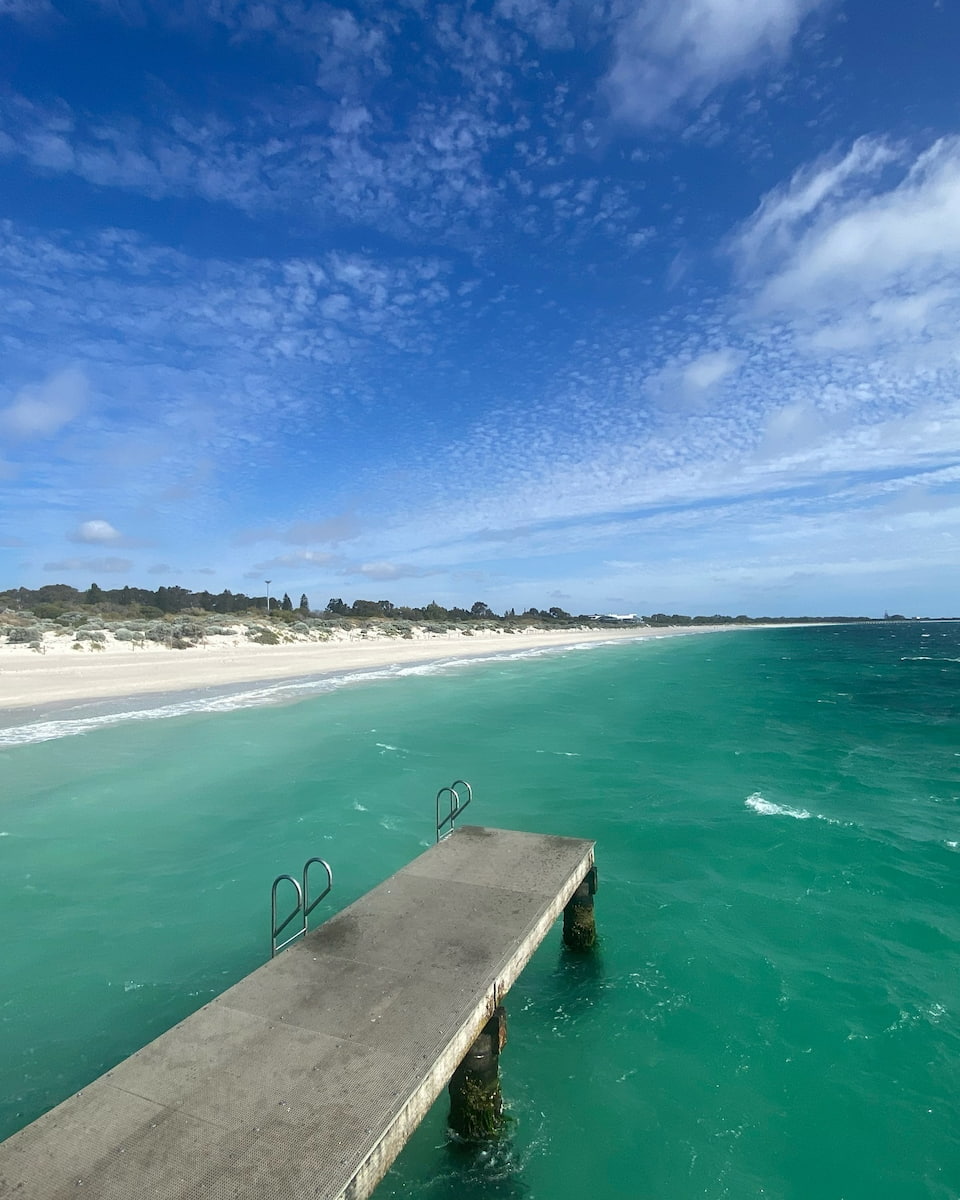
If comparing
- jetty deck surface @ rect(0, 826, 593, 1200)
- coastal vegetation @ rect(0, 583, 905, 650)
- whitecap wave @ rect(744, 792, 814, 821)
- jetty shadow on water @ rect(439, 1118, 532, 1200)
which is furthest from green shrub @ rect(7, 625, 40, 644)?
jetty shadow on water @ rect(439, 1118, 532, 1200)

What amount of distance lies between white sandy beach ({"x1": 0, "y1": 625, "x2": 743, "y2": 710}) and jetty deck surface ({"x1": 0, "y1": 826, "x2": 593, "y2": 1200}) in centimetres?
2736

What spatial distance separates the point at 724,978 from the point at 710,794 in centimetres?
872

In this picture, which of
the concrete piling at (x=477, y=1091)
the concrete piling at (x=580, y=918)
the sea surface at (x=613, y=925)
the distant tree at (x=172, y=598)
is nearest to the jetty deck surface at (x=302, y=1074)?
the concrete piling at (x=477, y=1091)

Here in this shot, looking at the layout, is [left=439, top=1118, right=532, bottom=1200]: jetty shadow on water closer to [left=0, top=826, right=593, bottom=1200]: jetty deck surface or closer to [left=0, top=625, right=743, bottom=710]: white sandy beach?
[left=0, top=826, right=593, bottom=1200]: jetty deck surface

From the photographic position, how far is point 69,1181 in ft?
13.4

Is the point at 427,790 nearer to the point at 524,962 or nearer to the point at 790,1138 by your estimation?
the point at 524,962

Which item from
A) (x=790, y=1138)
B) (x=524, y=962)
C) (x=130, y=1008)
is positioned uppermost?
(x=524, y=962)

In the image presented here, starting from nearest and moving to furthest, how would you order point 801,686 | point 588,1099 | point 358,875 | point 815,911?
point 588,1099 < point 815,911 < point 358,875 < point 801,686

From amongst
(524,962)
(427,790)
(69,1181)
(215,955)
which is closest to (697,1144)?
(524,962)

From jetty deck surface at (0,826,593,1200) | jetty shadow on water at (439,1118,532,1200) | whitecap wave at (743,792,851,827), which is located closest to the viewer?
jetty deck surface at (0,826,593,1200)

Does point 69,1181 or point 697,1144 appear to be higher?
point 69,1181

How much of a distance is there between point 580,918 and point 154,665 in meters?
37.4

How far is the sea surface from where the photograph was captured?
246 inches

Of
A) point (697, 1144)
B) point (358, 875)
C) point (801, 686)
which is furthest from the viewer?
point (801, 686)
